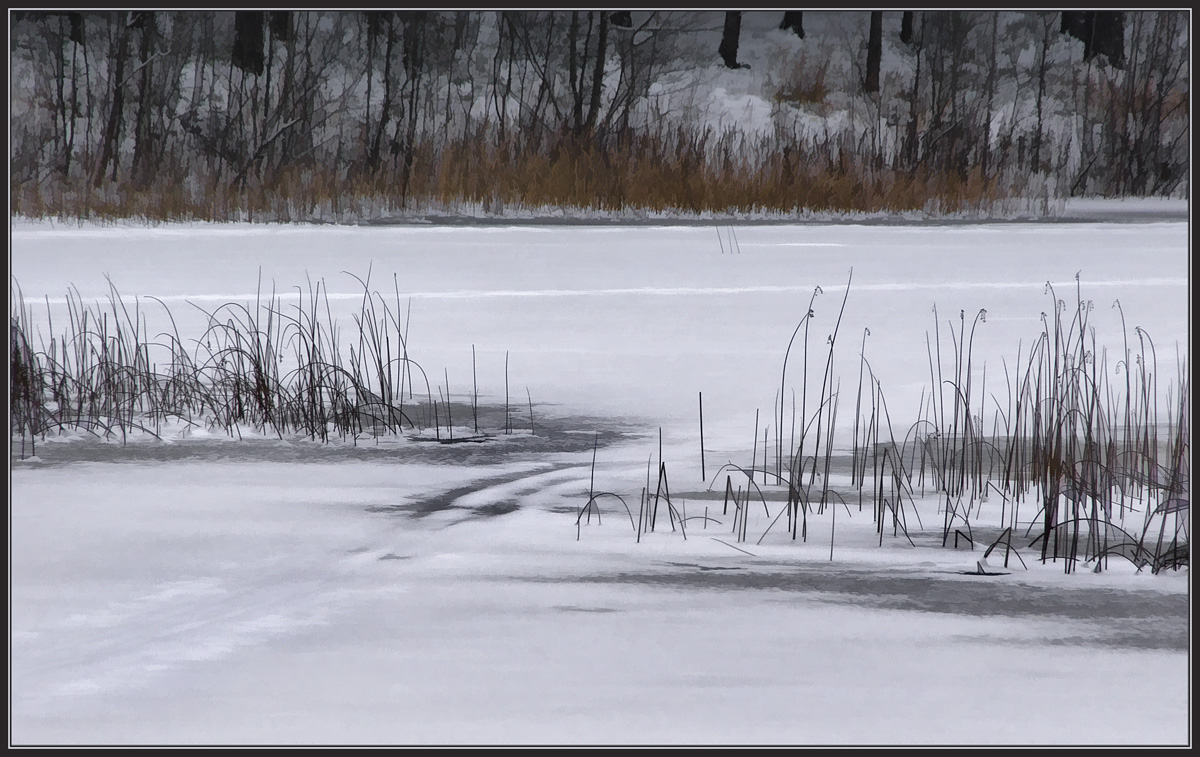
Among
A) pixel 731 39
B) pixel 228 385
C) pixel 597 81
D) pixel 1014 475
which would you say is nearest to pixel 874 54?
pixel 731 39

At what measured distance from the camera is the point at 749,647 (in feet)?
7.41

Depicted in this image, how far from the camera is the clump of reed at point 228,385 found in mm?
3748

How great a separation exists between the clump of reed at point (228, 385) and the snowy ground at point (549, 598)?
153 millimetres

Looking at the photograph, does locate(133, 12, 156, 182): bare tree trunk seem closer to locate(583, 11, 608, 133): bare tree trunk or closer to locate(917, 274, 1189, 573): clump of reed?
locate(583, 11, 608, 133): bare tree trunk

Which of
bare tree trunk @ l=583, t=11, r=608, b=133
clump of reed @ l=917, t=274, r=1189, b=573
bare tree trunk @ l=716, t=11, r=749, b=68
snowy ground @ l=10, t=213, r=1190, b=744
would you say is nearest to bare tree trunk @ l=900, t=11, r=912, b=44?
bare tree trunk @ l=716, t=11, r=749, b=68

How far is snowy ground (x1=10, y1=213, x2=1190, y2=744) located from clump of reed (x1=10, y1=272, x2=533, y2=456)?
15 cm

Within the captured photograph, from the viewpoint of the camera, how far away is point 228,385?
3928 millimetres

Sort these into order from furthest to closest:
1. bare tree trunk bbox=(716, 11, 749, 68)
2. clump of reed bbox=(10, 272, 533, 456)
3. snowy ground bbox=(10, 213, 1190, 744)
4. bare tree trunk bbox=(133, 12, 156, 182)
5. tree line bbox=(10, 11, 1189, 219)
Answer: bare tree trunk bbox=(716, 11, 749, 68)
bare tree trunk bbox=(133, 12, 156, 182)
tree line bbox=(10, 11, 1189, 219)
clump of reed bbox=(10, 272, 533, 456)
snowy ground bbox=(10, 213, 1190, 744)

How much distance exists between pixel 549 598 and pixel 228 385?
1.84 m

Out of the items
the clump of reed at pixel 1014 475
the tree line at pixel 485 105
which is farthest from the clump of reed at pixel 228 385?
the tree line at pixel 485 105

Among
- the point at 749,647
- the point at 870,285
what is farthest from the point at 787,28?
the point at 749,647

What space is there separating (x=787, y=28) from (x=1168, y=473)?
5371 mm

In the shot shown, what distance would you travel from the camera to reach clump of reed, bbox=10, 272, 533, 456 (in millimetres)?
3748

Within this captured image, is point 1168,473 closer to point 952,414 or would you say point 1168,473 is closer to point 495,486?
point 952,414
